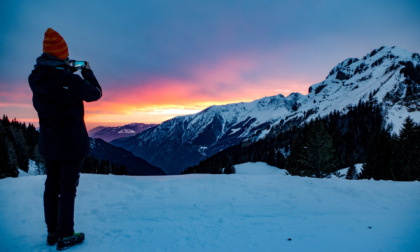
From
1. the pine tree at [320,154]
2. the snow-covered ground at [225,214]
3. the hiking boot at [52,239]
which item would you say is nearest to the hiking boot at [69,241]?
the snow-covered ground at [225,214]

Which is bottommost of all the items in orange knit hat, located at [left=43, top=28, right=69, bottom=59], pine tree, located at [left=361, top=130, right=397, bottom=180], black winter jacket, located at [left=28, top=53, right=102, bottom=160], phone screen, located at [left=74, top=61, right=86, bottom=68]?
pine tree, located at [left=361, top=130, right=397, bottom=180]

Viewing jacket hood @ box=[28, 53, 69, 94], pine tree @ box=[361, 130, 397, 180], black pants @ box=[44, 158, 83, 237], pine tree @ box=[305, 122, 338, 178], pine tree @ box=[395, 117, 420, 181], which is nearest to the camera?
jacket hood @ box=[28, 53, 69, 94]

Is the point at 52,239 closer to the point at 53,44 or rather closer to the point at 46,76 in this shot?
the point at 46,76

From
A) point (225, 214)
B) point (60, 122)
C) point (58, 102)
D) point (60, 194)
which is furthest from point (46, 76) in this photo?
point (225, 214)

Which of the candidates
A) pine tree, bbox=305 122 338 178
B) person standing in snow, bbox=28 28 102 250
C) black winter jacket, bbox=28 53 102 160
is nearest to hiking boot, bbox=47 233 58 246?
person standing in snow, bbox=28 28 102 250

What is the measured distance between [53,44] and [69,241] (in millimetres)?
3049

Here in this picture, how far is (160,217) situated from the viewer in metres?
5.26

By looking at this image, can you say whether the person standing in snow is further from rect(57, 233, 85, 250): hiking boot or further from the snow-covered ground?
the snow-covered ground

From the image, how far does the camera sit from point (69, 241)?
3.50 meters

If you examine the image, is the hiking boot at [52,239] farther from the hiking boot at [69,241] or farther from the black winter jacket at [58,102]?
the black winter jacket at [58,102]

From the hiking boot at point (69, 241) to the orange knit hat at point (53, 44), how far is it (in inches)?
110

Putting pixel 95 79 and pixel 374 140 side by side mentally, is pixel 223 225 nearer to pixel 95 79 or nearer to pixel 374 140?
pixel 95 79

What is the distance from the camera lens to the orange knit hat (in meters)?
3.29

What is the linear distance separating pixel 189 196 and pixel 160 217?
180cm
